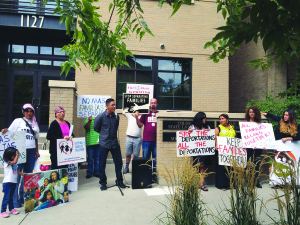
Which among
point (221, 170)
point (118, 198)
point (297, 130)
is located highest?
point (297, 130)

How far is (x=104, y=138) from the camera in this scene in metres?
5.84

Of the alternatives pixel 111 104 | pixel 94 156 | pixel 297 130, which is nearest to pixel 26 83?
pixel 94 156

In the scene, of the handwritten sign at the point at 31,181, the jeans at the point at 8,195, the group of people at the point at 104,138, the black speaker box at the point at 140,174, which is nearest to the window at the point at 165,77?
the group of people at the point at 104,138

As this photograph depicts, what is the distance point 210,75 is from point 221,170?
191 inches

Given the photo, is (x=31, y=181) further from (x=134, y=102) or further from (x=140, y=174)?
(x=134, y=102)

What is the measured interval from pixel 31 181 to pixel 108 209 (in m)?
1.43

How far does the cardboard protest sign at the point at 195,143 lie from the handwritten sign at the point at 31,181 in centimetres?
310

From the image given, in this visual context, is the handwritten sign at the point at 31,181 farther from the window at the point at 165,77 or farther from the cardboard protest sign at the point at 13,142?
the window at the point at 165,77

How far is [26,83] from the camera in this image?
1033 cm

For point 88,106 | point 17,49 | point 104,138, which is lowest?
point 104,138

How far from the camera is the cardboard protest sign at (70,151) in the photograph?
5.42 meters

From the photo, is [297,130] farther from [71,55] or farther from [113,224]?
[71,55]

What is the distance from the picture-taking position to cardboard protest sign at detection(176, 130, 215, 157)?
6.00m

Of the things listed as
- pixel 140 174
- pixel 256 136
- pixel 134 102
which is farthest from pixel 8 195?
pixel 256 136
